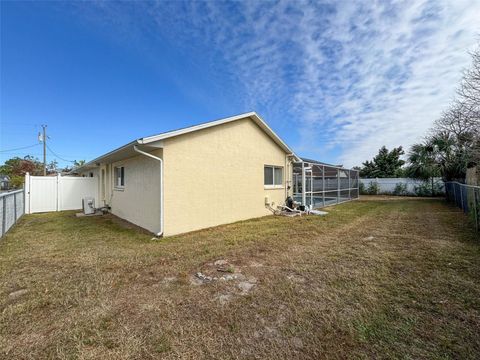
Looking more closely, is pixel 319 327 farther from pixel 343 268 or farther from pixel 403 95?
pixel 403 95

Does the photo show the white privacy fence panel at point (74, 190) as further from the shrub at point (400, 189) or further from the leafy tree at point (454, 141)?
the shrub at point (400, 189)

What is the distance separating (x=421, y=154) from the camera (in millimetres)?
18688

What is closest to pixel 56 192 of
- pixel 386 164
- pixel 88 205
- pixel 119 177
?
pixel 88 205

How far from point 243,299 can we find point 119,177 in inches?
376

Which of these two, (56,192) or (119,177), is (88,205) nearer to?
(119,177)

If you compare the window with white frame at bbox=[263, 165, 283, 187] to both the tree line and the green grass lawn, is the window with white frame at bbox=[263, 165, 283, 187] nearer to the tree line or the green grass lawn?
the green grass lawn

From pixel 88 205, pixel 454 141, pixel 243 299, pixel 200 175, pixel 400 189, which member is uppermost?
pixel 454 141

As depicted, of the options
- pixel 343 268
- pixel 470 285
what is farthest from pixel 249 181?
pixel 470 285

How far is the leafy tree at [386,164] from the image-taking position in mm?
29047

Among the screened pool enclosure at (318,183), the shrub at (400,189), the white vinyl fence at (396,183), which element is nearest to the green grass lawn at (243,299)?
the screened pool enclosure at (318,183)

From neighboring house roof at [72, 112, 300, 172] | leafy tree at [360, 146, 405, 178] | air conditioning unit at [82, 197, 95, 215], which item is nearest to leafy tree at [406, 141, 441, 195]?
leafy tree at [360, 146, 405, 178]

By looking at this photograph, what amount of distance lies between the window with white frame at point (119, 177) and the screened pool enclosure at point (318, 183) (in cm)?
863

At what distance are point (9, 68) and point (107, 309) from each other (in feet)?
43.7

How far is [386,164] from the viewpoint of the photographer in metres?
29.3
